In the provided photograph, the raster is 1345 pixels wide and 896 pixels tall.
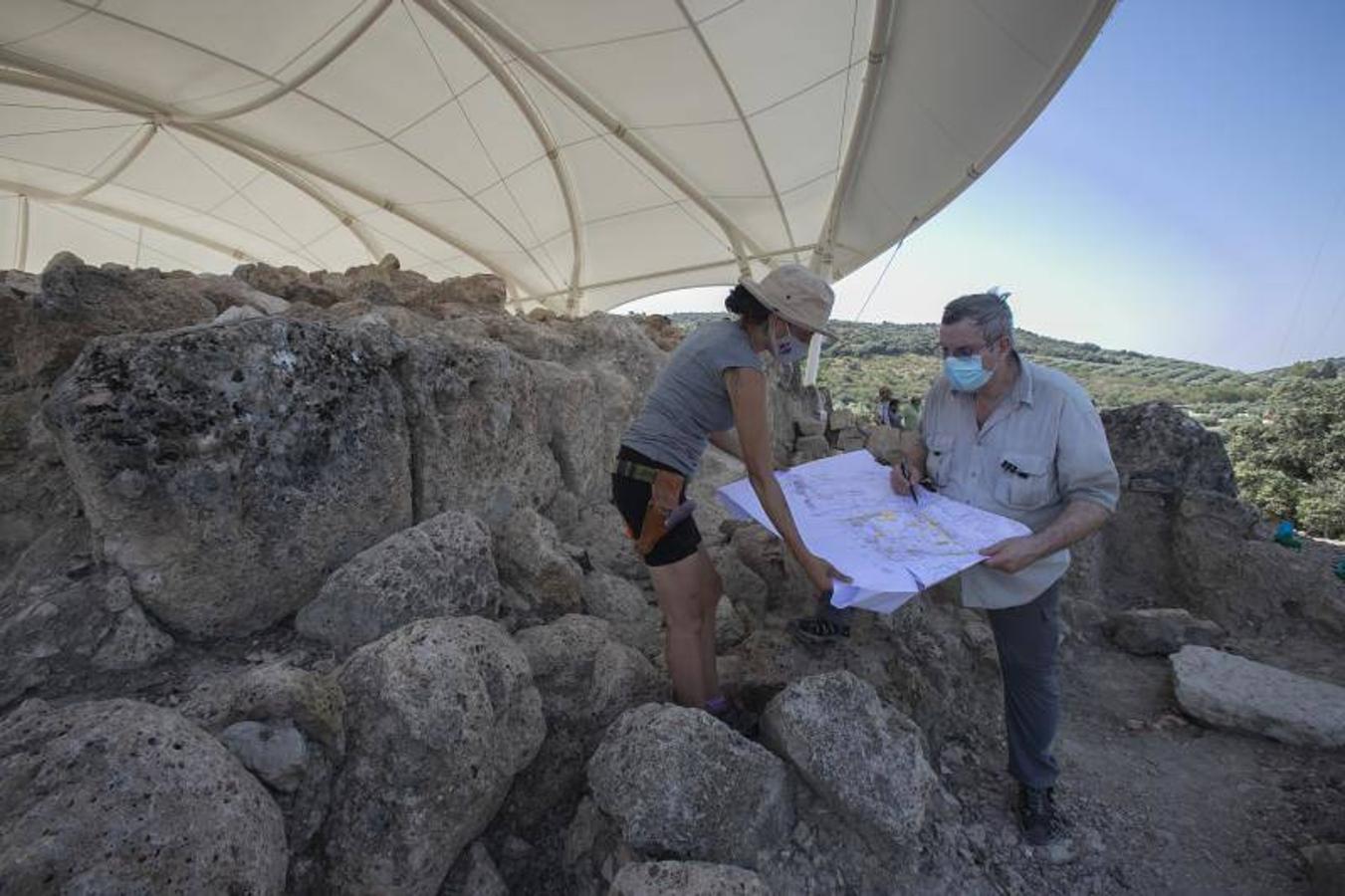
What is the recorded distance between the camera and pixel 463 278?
18.0ft

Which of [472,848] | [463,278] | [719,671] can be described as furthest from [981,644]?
[463,278]

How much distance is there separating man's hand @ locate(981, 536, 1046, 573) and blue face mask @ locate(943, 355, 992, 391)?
2.09 feet

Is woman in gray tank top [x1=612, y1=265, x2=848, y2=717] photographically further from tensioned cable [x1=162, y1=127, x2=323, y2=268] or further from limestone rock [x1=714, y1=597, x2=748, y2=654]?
tensioned cable [x1=162, y1=127, x2=323, y2=268]

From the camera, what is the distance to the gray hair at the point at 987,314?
2441mm

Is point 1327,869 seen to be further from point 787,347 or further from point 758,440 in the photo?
point 787,347

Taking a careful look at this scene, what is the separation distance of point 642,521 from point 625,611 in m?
0.90

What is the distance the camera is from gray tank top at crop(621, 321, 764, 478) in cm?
248

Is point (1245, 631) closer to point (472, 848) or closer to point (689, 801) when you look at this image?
point (689, 801)

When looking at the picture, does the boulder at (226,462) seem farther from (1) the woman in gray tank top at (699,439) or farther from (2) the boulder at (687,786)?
(2) the boulder at (687,786)

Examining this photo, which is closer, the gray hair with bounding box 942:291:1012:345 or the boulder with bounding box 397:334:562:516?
the gray hair with bounding box 942:291:1012:345

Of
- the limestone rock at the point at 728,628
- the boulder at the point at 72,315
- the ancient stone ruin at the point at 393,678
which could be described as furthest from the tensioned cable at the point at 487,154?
the limestone rock at the point at 728,628

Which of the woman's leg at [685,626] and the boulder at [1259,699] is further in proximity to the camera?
the boulder at [1259,699]

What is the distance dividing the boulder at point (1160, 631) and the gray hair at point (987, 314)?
10.1 ft

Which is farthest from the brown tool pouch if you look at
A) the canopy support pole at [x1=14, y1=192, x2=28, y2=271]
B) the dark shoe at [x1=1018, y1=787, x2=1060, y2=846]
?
the canopy support pole at [x1=14, y1=192, x2=28, y2=271]
